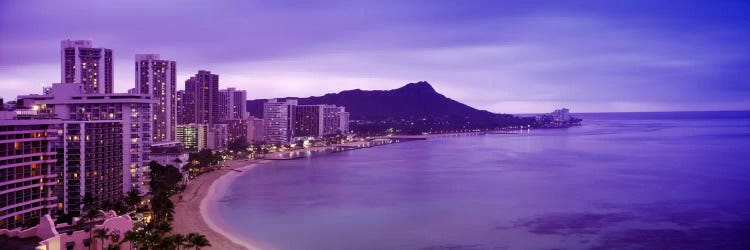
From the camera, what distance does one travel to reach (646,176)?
31.1 metres

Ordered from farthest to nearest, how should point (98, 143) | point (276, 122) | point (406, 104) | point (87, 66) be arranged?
point (406, 104)
point (276, 122)
point (87, 66)
point (98, 143)

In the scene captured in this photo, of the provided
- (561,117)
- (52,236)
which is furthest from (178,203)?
(561,117)

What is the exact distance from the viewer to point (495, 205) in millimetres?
22031

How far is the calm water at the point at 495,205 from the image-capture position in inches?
643

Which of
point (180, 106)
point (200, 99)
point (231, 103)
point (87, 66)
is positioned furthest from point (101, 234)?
point (231, 103)

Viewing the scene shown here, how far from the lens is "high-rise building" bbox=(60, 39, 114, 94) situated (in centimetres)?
3784

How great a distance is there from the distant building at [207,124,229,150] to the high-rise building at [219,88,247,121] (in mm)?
16758

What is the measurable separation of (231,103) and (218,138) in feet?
75.1

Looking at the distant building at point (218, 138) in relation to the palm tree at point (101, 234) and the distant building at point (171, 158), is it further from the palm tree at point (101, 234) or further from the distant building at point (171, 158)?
the palm tree at point (101, 234)


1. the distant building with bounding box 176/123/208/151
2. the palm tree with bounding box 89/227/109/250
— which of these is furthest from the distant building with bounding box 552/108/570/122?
the palm tree with bounding box 89/227/109/250

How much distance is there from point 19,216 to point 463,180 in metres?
21.1

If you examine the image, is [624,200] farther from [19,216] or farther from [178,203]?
[19,216]

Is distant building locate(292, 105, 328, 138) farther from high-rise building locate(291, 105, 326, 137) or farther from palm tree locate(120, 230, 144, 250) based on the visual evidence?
palm tree locate(120, 230, 144, 250)

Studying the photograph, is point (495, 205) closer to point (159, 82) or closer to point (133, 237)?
point (133, 237)
